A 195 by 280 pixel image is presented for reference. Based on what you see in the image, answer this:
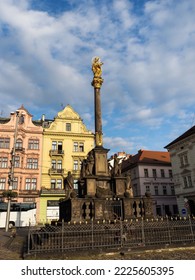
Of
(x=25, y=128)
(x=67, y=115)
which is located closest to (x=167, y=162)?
(x=67, y=115)

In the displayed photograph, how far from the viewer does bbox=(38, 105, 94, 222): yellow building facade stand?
36812 mm

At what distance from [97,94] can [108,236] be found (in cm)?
1228

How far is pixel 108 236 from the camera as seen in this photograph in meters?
10.8

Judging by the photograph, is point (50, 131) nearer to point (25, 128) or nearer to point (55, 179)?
point (25, 128)

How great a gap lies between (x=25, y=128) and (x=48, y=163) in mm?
7015

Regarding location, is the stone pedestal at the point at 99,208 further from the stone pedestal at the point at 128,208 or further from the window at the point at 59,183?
the window at the point at 59,183

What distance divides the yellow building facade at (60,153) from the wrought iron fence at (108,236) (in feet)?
86.1

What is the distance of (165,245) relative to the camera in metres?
10.4

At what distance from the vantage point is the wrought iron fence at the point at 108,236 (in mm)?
9836

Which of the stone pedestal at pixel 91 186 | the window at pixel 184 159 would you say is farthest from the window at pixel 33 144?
the stone pedestal at pixel 91 186

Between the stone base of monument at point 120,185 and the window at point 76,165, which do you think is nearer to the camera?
the stone base of monument at point 120,185

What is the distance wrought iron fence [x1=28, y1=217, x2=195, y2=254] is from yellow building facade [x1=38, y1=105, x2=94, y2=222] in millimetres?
26229

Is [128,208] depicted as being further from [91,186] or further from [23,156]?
[23,156]

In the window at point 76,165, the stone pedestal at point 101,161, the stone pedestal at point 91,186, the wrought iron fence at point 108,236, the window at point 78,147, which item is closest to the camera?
the wrought iron fence at point 108,236
